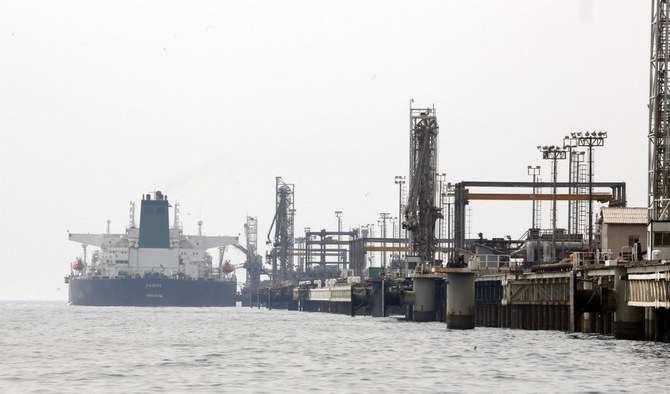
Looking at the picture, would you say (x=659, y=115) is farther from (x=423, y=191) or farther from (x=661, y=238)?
(x=423, y=191)

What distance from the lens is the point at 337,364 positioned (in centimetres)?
6031

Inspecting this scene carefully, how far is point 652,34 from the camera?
268 ft

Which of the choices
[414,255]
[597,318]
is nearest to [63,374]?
[597,318]

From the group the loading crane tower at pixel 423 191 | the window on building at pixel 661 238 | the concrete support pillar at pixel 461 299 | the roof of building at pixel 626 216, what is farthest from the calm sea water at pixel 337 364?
the loading crane tower at pixel 423 191

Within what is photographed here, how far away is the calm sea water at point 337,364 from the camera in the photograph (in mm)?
49281

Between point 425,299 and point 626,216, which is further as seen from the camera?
point 425,299

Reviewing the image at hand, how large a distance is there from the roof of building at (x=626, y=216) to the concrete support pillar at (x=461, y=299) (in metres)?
14.2

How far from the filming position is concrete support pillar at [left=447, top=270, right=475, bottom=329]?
9450cm

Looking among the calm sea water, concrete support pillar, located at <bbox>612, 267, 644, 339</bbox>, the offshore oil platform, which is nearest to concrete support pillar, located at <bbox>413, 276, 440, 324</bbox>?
the offshore oil platform

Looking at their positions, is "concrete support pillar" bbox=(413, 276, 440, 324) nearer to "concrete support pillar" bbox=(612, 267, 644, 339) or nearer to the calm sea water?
the calm sea water

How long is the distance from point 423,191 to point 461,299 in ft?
147

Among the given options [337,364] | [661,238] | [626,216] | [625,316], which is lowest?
[337,364]

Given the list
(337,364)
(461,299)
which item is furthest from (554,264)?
(337,364)

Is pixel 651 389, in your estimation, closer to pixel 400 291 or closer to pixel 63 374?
pixel 63 374
